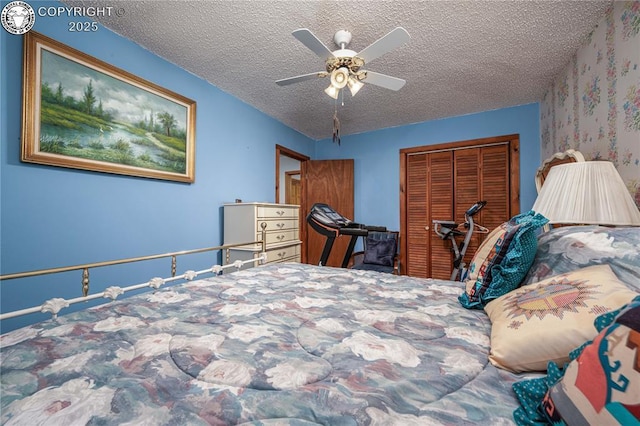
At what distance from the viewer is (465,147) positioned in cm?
358

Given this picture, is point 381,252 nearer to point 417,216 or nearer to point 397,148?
point 417,216

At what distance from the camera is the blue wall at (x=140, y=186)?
153 centimetres

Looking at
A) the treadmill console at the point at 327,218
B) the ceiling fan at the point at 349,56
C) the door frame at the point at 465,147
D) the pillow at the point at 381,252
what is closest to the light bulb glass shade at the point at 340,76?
the ceiling fan at the point at 349,56

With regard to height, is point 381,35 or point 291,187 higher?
point 381,35

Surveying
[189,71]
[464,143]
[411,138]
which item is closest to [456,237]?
[464,143]

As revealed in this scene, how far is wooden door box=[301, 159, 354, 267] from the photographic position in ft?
13.8

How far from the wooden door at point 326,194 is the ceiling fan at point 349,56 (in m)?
2.24

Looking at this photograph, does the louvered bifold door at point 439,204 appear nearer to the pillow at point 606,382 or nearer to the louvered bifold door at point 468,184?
the louvered bifold door at point 468,184

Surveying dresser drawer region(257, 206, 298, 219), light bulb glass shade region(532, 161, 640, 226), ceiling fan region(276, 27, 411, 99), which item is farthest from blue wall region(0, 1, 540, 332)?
light bulb glass shade region(532, 161, 640, 226)

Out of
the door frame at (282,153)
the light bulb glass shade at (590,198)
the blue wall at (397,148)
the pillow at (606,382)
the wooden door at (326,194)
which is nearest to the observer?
the pillow at (606,382)

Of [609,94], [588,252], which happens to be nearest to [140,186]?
[588,252]

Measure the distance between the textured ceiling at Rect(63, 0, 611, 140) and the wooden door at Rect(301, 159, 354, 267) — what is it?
1317 millimetres

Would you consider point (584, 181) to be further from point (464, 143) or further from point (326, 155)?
point (326, 155)

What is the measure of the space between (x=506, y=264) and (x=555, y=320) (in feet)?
1.44
